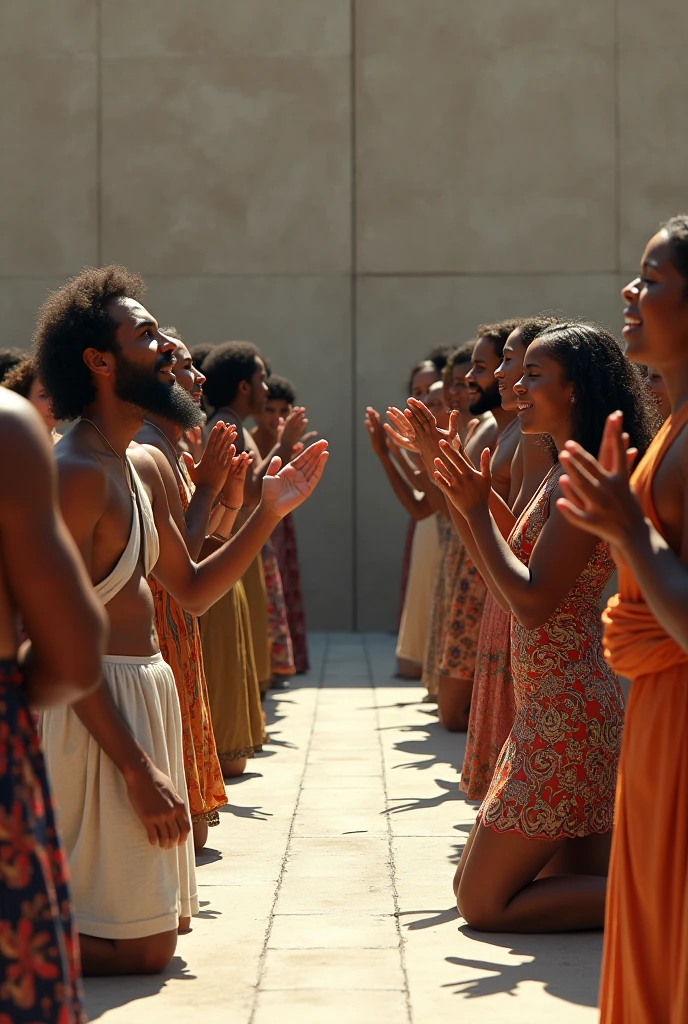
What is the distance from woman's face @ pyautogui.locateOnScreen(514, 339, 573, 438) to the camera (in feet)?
13.4

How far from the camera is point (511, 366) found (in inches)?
206

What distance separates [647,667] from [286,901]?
2.14 metres

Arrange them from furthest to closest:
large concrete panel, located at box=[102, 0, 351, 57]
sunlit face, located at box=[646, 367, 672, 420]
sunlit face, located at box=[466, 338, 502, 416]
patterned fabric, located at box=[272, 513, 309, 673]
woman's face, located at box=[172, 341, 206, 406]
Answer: large concrete panel, located at box=[102, 0, 351, 57] → patterned fabric, located at box=[272, 513, 309, 673] → sunlit face, located at box=[466, 338, 502, 416] → woman's face, located at box=[172, 341, 206, 406] → sunlit face, located at box=[646, 367, 672, 420]

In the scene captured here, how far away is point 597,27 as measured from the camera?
1259cm

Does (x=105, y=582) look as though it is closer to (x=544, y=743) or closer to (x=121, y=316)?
(x=121, y=316)

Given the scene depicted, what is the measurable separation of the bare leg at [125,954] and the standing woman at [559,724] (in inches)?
36.8

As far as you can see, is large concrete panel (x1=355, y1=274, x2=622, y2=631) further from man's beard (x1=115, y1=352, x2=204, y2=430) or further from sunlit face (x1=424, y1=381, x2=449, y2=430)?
man's beard (x1=115, y1=352, x2=204, y2=430)

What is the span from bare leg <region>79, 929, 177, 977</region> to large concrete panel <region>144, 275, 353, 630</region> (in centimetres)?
895

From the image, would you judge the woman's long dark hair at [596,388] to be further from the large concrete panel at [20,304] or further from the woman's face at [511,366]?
the large concrete panel at [20,304]

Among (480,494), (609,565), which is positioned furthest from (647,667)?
(609,565)

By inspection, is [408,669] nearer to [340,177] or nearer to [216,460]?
[340,177]

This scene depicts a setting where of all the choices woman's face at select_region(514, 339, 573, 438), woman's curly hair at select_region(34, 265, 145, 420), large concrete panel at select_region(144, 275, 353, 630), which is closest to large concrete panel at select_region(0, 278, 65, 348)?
large concrete panel at select_region(144, 275, 353, 630)

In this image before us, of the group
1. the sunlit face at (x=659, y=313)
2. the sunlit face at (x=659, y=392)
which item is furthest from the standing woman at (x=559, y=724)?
the sunlit face at (x=659, y=313)

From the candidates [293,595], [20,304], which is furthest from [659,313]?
[20,304]
